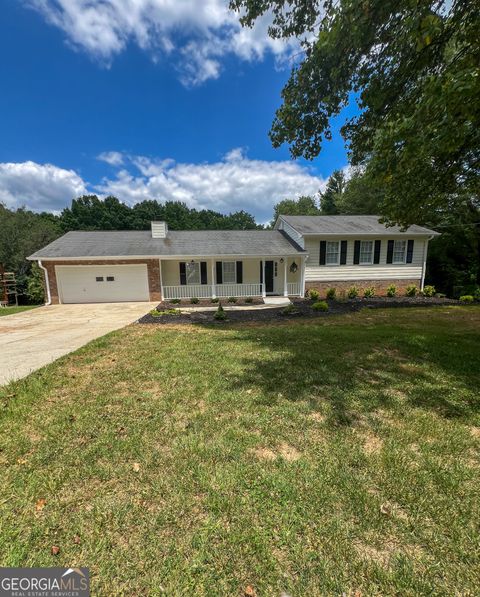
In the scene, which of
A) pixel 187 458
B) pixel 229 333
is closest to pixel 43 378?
pixel 187 458

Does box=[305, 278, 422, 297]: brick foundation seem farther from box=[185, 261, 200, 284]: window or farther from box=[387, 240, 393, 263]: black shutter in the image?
box=[185, 261, 200, 284]: window

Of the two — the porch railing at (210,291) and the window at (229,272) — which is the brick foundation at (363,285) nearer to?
the porch railing at (210,291)

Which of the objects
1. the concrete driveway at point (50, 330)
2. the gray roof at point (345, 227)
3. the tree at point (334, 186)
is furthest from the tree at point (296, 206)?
the concrete driveway at point (50, 330)

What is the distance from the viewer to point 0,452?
2.60 metres

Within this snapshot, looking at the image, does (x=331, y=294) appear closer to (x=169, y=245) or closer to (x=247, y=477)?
(x=169, y=245)

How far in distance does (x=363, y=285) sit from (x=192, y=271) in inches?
377

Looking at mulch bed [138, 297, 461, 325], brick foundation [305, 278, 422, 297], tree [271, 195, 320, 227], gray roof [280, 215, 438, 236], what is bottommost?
mulch bed [138, 297, 461, 325]

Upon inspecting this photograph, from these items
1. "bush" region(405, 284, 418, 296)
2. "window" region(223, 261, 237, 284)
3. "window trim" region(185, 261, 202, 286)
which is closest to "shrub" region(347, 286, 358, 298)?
"bush" region(405, 284, 418, 296)

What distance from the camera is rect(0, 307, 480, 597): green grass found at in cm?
160

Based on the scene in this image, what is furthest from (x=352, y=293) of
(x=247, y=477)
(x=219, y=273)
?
(x=247, y=477)

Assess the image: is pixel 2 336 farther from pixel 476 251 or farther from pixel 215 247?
pixel 476 251

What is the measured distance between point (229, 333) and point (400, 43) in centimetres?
646

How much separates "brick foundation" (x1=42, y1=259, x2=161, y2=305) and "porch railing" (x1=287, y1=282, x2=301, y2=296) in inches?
279

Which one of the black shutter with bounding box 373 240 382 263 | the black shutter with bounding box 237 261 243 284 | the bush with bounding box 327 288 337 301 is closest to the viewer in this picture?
the bush with bounding box 327 288 337 301
